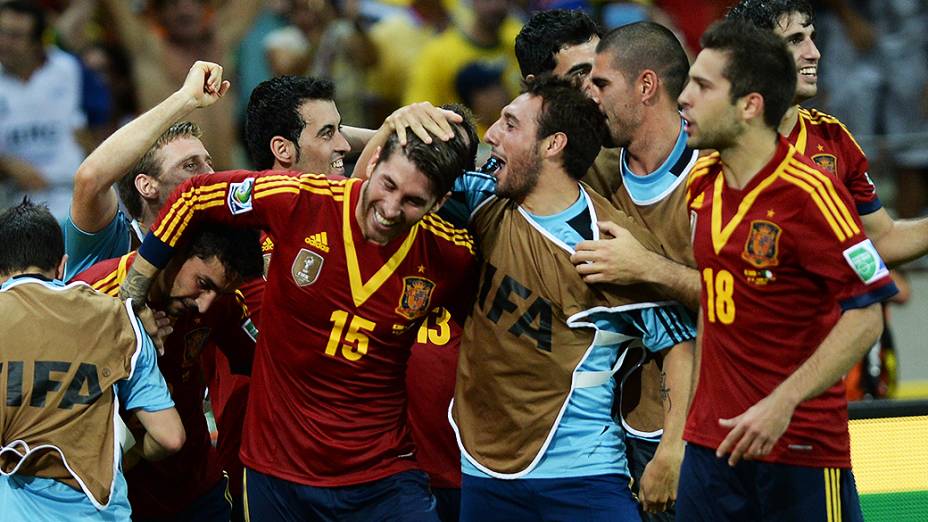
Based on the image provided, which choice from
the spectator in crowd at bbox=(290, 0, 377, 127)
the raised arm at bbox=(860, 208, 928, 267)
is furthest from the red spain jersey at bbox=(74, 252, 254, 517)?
the spectator in crowd at bbox=(290, 0, 377, 127)

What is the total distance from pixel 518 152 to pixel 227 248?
42.8 inches

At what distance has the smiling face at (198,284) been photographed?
490 centimetres

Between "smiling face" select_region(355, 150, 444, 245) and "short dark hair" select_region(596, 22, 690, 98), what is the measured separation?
1.02 m

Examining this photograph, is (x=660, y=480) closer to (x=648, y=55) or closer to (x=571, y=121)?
(x=571, y=121)

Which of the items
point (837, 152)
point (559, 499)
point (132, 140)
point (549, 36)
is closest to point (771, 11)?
point (837, 152)

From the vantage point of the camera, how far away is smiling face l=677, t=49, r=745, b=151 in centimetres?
437

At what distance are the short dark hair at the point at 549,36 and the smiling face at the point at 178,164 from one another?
1.48m

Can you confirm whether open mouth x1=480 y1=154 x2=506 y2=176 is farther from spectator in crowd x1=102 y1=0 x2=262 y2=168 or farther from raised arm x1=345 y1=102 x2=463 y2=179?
spectator in crowd x1=102 y1=0 x2=262 y2=168

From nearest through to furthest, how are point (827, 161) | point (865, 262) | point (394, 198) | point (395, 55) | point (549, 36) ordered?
1. point (865, 262)
2. point (394, 198)
3. point (827, 161)
4. point (549, 36)
5. point (395, 55)

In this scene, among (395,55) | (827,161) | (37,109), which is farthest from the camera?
(395,55)

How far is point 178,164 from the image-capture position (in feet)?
18.2

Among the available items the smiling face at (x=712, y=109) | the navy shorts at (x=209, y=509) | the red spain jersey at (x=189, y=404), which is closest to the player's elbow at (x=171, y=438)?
the red spain jersey at (x=189, y=404)

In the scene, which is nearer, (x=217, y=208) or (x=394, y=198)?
(x=394, y=198)

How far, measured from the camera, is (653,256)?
4.70 meters
